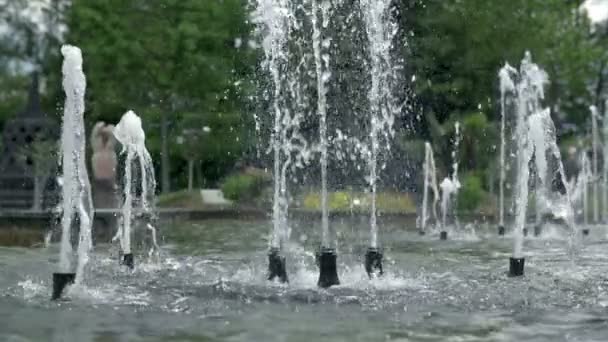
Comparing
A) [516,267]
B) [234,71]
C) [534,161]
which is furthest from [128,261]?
[234,71]

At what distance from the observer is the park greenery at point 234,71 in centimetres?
3394

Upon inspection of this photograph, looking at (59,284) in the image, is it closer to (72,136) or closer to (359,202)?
(72,136)

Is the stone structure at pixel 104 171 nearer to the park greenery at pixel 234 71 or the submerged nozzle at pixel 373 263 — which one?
the park greenery at pixel 234 71

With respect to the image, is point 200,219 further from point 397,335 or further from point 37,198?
point 397,335

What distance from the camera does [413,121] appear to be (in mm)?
38438

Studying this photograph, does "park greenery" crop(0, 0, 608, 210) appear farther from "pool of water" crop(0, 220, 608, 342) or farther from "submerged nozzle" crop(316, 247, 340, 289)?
"submerged nozzle" crop(316, 247, 340, 289)

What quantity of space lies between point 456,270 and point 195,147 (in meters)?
26.1

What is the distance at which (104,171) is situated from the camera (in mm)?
22203

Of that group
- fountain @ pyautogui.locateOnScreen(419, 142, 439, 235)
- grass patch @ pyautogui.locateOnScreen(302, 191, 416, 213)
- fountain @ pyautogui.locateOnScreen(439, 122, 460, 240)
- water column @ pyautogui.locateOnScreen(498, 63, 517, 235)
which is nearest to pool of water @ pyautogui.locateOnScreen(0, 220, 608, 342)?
water column @ pyautogui.locateOnScreen(498, 63, 517, 235)

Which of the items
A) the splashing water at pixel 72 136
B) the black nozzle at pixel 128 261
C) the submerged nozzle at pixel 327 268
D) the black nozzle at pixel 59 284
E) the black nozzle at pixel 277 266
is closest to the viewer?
the black nozzle at pixel 59 284

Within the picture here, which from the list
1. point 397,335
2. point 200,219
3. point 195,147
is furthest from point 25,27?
point 397,335

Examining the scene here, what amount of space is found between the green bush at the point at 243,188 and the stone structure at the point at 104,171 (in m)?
9.86

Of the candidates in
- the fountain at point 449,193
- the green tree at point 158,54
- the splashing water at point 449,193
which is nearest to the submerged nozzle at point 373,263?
the fountain at point 449,193

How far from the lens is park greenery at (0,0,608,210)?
3394 cm
